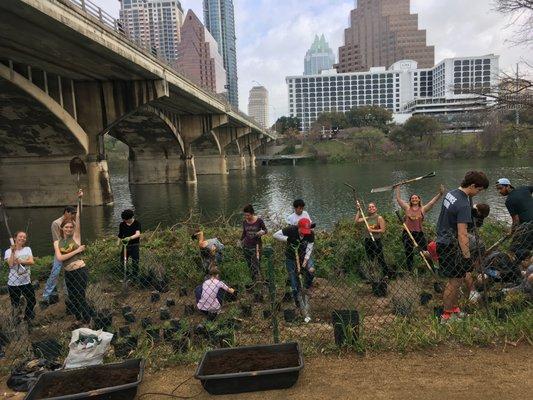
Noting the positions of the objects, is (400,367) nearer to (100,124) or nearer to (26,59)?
(26,59)

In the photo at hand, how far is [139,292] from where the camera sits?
292 inches

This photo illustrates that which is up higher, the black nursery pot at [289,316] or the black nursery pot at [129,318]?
the black nursery pot at [289,316]

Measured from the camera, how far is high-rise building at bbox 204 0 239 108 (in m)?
101

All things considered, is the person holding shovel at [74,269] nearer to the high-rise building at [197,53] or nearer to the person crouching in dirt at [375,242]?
the person crouching in dirt at [375,242]

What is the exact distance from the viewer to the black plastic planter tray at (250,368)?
3533mm

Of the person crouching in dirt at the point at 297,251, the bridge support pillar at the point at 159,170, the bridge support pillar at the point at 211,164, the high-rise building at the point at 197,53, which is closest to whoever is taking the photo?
the person crouching in dirt at the point at 297,251

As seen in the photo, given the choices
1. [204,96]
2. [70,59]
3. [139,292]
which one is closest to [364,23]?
[204,96]

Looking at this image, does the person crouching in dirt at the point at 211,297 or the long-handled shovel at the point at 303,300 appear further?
the person crouching in dirt at the point at 211,297

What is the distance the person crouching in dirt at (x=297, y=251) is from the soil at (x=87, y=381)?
2705mm

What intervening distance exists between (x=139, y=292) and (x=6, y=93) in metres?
16.0

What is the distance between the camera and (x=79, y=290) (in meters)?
5.78

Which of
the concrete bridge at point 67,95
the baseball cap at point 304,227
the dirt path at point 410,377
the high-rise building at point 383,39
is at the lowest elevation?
the dirt path at point 410,377

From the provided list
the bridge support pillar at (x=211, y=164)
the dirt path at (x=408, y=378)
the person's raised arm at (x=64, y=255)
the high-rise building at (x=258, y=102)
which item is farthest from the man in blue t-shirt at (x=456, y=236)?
the high-rise building at (x=258, y=102)

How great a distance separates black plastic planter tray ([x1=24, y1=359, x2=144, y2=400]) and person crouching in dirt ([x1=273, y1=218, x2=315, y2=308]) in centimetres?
267
